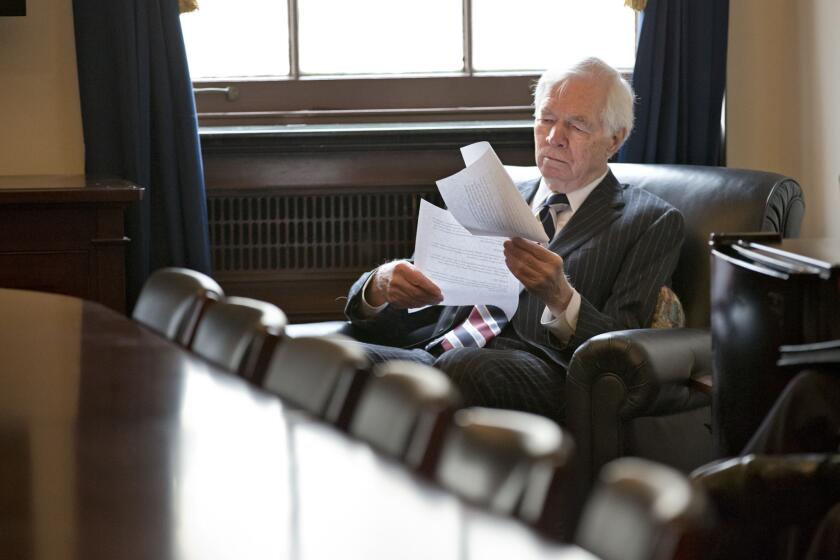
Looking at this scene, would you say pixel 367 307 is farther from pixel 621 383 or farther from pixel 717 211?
pixel 717 211

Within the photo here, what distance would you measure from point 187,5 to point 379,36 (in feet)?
2.35

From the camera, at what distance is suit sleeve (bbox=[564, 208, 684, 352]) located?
2707mm

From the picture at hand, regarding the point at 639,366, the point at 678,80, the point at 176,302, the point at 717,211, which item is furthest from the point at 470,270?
the point at 678,80

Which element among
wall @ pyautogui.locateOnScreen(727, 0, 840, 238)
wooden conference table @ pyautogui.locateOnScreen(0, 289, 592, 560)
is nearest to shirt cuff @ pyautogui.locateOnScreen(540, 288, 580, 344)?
wooden conference table @ pyautogui.locateOnScreen(0, 289, 592, 560)

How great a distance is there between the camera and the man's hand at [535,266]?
260cm

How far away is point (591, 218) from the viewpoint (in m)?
2.91

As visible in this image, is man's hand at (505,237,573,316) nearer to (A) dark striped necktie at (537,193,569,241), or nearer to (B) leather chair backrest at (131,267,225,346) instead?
(A) dark striped necktie at (537,193,569,241)

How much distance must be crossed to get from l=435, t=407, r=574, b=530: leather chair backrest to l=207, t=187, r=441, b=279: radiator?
319 cm

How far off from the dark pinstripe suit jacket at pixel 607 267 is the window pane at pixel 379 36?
1.48m

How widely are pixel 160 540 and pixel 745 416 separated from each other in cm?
152

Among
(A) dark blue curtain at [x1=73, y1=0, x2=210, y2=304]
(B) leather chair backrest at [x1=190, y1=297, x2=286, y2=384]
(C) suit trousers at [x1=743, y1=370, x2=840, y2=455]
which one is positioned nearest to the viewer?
(B) leather chair backrest at [x1=190, y1=297, x2=286, y2=384]

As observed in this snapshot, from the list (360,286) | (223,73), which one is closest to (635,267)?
(360,286)

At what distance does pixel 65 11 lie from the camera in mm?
3936

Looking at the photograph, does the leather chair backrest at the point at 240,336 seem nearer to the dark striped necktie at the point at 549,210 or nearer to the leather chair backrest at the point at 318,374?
the leather chair backrest at the point at 318,374
